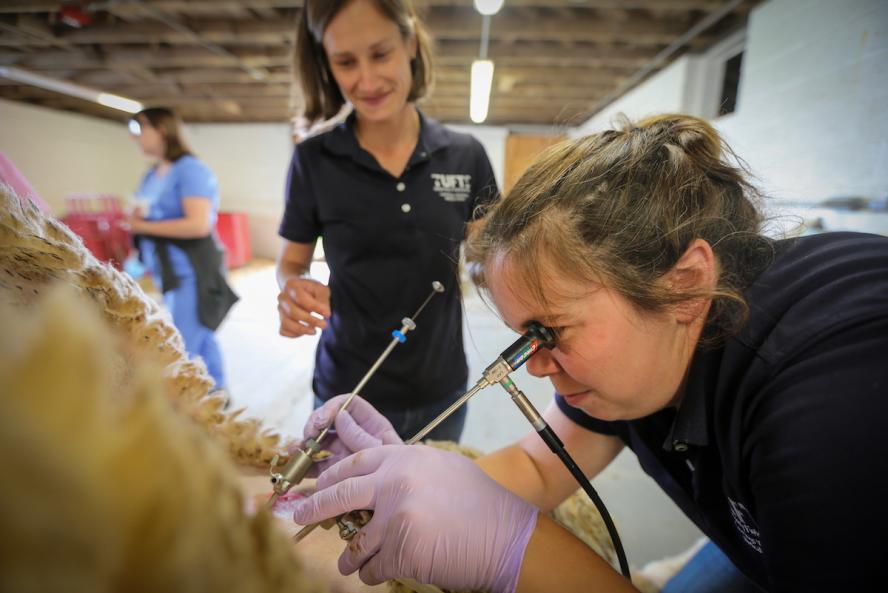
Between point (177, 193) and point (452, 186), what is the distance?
1626 millimetres

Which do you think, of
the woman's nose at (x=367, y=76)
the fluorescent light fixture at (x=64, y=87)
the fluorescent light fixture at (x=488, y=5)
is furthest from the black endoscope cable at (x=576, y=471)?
the fluorescent light fixture at (x=64, y=87)

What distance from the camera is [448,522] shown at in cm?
64

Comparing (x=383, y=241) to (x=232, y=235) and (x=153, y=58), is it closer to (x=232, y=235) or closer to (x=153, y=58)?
(x=153, y=58)

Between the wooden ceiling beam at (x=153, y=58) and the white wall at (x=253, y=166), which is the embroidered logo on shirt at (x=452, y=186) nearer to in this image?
the wooden ceiling beam at (x=153, y=58)

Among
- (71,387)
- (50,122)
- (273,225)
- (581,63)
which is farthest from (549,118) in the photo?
(71,387)

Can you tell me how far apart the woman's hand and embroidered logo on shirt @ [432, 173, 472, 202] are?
44 centimetres

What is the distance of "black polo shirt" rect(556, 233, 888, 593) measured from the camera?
1.50ft

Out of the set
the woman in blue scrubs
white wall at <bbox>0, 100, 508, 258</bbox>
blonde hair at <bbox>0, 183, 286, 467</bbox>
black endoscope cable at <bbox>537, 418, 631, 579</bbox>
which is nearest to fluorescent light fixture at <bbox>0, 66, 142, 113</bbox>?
white wall at <bbox>0, 100, 508, 258</bbox>

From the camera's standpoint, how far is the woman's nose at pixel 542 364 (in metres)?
0.74

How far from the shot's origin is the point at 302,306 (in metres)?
1.07

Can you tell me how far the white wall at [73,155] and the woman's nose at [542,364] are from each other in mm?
6369

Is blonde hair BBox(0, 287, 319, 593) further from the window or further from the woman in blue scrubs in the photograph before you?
the window

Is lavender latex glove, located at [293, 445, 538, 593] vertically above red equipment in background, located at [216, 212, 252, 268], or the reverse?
lavender latex glove, located at [293, 445, 538, 593]

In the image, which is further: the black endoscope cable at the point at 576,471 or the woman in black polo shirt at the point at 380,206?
the woman in black polo shirt at the point at 380,206
